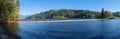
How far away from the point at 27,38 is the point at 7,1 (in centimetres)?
5806

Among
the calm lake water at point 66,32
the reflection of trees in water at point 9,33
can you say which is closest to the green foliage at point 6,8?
the calm lake water at point 66,32

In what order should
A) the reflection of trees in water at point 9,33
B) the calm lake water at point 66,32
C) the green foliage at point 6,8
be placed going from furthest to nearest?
the green foliage at point 6,8 < the calm lake water at point 66,32 < the reflection of trees in water at point 9,33

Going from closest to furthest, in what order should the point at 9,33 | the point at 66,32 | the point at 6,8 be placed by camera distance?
the point at 9,33 → the point at 66,32 → the point at 6,8

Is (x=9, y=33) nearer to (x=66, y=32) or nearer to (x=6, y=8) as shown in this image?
(x=66, y=32)

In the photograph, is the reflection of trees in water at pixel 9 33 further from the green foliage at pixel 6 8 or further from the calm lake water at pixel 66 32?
the green foliage at pixel 6 8

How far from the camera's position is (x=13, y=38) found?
31.2 meters

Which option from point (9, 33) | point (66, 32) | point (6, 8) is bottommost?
point (66, 32)

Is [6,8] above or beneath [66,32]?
above

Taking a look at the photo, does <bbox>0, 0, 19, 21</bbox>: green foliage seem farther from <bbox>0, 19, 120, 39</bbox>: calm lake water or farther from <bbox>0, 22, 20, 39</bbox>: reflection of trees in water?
<bbox>0, 22, 20, 39</bbox>: reflection of trees in water

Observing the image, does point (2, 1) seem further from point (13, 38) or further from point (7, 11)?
point (13, 38)

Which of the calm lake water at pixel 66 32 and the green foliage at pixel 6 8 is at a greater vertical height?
the green foliage at pixel 6 8

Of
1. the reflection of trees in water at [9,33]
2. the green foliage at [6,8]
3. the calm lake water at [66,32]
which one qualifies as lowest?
the calm lake water at [66,32]

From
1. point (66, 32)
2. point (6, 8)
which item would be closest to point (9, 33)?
point (66, 32)

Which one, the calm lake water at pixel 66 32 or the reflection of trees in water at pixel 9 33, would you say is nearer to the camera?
the reflection of trees in water at pixel 9 33
